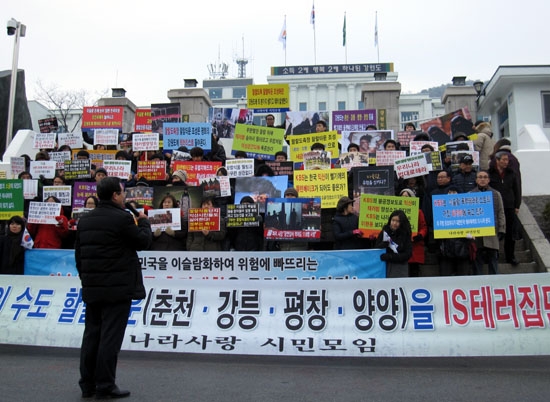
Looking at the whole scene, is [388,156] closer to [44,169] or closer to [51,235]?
[51,235]

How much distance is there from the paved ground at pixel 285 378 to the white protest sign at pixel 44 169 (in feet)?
16.8

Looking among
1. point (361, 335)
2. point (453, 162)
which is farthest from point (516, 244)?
point (361, 335)

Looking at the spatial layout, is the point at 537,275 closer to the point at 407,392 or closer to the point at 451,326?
the point at 451,326

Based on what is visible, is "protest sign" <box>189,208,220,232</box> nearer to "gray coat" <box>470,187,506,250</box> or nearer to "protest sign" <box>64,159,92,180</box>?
"protest sign" <box>64,159,92,180</box>

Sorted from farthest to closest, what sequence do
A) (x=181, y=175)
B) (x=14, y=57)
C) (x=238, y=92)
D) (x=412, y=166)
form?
(x=238, y=92) < (x=14, y=57) < (x=181, y=175) < (x=412, y=166)

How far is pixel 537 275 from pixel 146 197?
6006mm

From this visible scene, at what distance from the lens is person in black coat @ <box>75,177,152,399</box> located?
16.0ft

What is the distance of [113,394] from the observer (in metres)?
4.91

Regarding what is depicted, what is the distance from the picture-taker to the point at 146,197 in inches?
378

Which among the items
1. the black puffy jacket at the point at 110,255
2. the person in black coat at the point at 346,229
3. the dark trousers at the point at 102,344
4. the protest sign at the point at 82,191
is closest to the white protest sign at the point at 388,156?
the person in black coat at the point at 346,229

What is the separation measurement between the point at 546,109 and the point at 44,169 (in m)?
19.2

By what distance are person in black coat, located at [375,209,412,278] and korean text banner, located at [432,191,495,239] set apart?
72 centimetres

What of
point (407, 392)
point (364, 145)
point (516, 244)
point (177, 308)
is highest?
point (364, 145)

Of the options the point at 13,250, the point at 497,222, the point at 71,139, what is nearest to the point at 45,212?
the point at 13,250
